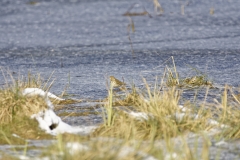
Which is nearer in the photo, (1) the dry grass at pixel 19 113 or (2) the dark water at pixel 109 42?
(1) the dry grass at pixel 19 113

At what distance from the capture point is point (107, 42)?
8.44 m

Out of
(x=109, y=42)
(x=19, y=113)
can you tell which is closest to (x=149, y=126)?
(x=19, y=113)

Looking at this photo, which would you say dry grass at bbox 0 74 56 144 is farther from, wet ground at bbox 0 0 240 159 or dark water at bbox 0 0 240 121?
dark water at bbox 0 0 240 121

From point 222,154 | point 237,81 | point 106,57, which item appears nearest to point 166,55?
point 106,57

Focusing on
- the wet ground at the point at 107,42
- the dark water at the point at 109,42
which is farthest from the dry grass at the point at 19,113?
the dark water at the point at 109,42

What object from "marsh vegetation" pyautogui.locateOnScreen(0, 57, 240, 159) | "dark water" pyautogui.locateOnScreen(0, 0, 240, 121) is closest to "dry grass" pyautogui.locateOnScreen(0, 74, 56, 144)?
"marsh vegetation" pyautogui.locateOnScreen(0, 57, 240, 159)

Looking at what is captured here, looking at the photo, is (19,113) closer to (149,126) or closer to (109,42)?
(149,126)

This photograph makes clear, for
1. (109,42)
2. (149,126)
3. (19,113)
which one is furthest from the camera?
(109,42)

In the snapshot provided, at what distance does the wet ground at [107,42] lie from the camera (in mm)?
6156

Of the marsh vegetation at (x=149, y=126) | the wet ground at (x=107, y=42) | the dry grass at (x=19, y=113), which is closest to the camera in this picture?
the marsh vegetation at (x=149, y=126)

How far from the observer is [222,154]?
311cm

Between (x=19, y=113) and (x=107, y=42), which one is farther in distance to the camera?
(x=107, y=42)

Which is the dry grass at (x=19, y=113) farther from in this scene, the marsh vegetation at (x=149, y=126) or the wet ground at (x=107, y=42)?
the wet ground at (x=107, y=42)

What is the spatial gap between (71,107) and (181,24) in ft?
17.3
